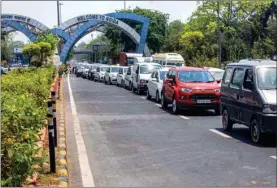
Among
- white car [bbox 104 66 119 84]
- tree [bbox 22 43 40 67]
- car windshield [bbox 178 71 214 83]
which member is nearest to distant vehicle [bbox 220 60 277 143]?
car windshield [bbox 178 71 214 83]

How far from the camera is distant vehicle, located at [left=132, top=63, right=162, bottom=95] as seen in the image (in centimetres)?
Result: 2380

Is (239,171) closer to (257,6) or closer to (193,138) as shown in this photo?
(193,138)

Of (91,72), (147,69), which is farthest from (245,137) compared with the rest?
(91,72)

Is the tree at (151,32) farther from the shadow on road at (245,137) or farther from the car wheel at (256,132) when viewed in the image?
the car wheel at (256,132)

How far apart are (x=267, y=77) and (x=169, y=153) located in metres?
2.57

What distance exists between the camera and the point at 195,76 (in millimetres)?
15828

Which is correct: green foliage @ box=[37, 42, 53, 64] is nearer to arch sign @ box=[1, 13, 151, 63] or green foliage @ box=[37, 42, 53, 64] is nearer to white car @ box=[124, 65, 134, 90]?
white car @ box=[124, 65, 134, 90]

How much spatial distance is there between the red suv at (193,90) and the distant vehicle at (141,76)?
7646mm

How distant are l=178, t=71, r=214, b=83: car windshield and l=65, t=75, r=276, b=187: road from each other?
2058 mm

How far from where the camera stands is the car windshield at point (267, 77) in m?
9.01

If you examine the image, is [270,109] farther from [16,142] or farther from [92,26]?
[92,26]

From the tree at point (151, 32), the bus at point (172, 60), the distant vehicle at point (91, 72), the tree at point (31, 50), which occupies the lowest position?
the distant vehicle at point (91, 72)

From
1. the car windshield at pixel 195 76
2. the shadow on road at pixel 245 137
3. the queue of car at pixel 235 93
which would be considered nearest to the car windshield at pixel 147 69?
the queue of car at pixel 235 93

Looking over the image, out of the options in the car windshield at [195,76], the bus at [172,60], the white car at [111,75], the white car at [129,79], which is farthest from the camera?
the white car at [111,75]
